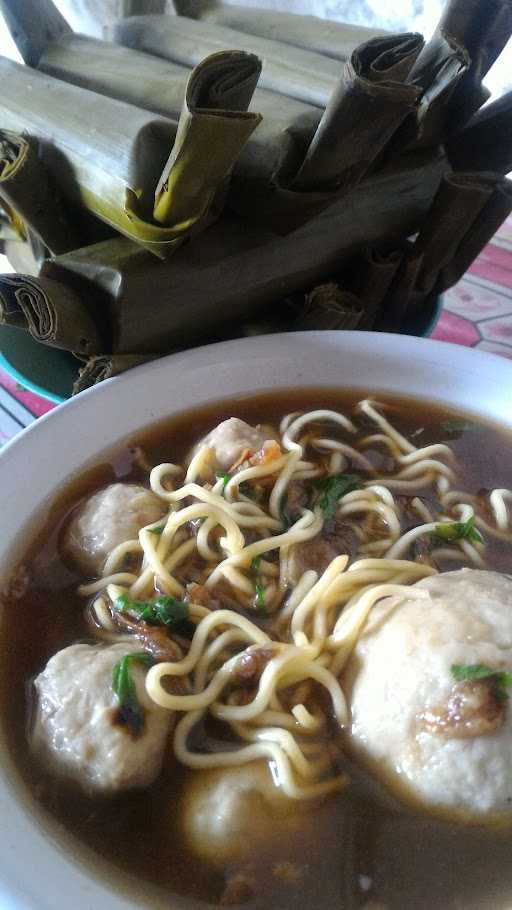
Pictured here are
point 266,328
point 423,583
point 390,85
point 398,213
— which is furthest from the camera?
point 398,213

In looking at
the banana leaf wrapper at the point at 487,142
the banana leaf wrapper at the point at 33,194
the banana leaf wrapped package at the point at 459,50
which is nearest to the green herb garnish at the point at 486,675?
the banana leaf wrapped package at the point at 459,50

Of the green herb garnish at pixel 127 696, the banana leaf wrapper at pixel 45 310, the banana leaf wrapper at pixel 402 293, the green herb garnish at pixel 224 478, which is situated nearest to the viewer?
the green herb garnish at pixel 127 696

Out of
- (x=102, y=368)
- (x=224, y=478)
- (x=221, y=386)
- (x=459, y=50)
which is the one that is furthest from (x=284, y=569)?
(x=459, y=50)

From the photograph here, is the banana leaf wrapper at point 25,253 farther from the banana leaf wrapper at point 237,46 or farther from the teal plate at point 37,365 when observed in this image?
the banana leaf wrapper at point 237,46

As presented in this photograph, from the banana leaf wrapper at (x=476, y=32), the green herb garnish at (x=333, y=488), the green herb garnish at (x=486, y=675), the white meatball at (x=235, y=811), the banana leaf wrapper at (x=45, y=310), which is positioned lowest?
the white meatball at (x=235, y=811)

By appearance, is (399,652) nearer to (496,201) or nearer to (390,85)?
(390,85)

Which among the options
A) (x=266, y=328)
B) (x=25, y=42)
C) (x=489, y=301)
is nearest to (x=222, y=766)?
(x=266, y=328)
